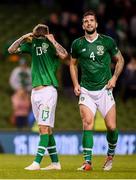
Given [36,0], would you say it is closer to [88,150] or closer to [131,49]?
[131,49]

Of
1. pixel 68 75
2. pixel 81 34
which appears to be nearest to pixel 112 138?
pixel 81 34

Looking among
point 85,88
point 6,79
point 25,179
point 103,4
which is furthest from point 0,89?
point 25,179

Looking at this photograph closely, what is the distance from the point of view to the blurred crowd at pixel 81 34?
22.4 metres

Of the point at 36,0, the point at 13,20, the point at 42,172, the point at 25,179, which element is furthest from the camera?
the point at 36,0

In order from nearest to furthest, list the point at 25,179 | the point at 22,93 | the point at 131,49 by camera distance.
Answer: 1. the point at 25,179
2. the point at 22,93
3. the point at 131,49

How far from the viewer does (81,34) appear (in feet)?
75.8

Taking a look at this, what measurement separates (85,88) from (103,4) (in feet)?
38.9

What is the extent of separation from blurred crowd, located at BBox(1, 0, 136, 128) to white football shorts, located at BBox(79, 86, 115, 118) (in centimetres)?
787

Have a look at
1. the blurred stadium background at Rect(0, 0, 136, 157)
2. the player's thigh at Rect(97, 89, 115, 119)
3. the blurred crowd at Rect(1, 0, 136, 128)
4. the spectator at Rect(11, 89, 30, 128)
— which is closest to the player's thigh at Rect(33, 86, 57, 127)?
the player's thigh at Rect(97, 89, 115, 119)

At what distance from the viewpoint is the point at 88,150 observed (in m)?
13.8

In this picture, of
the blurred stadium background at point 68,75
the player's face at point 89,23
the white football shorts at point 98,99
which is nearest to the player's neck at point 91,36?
the player's face at point 89,23

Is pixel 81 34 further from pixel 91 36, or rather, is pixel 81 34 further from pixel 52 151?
pixel 52 151

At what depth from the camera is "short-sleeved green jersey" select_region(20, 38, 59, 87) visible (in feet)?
45.8

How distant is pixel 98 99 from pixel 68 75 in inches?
369
